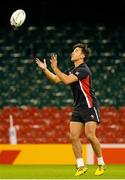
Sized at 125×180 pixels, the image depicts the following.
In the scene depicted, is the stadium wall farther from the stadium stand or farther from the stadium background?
the stadium stand

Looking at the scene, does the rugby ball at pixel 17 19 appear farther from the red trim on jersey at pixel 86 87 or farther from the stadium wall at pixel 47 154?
the stadium wall at pixel 47 154

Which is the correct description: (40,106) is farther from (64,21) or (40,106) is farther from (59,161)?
(59,161)

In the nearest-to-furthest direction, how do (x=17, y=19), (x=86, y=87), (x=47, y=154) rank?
1. (x=86, y=87)
2. (x=17, y=19)
3. (x=47, y=154)

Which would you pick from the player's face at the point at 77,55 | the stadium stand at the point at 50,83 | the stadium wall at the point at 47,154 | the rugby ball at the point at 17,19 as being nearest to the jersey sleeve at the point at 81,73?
the player's face at the point at 77,55

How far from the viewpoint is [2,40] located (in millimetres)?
20891

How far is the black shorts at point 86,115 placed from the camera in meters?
9.94

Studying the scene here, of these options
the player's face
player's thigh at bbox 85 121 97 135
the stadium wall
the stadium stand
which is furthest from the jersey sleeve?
the stadium stand

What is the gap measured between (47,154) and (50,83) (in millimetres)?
6038

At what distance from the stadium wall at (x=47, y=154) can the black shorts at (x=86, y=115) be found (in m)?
4.11

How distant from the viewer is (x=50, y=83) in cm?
2009

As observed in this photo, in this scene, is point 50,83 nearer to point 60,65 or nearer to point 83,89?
point 60,65

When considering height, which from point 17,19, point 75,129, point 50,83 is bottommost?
point 75,129

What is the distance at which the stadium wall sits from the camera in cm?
1405

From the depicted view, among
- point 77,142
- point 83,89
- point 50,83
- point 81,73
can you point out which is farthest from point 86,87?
point 50,83
